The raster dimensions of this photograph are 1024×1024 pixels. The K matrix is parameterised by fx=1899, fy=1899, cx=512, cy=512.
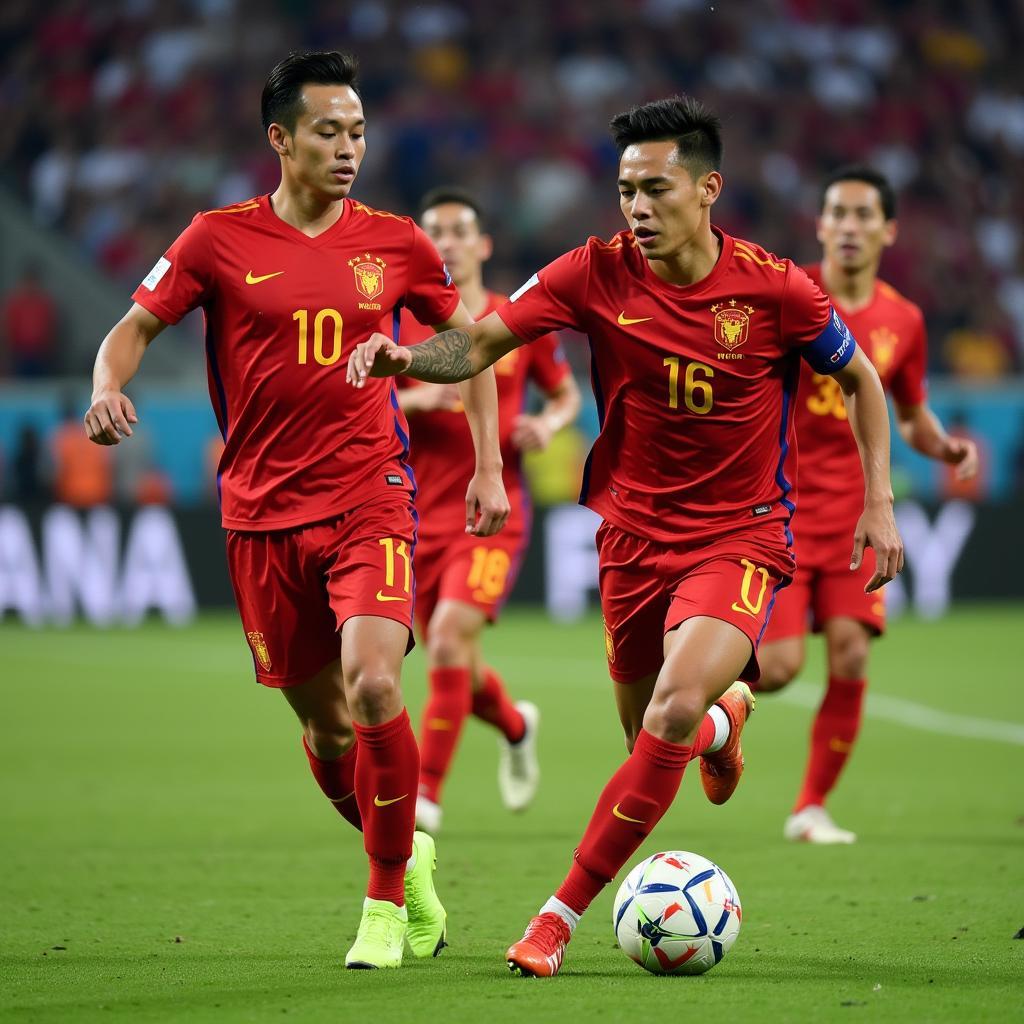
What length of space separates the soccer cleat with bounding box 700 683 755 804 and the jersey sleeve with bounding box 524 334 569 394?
329 cm

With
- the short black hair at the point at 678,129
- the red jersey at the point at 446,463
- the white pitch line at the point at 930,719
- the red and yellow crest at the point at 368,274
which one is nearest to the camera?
the short black hair at the point at 678,129

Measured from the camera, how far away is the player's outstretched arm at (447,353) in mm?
5148

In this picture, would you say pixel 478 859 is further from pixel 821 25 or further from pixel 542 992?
pixel 821 25

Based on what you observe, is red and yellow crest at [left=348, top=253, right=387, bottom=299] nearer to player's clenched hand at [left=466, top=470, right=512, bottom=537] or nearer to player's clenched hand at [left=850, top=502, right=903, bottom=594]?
player's clenched hand at [left=466, top=470, right=512, bottom=537]

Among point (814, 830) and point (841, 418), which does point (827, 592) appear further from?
point (814, 830)

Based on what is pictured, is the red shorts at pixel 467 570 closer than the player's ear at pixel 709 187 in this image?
No

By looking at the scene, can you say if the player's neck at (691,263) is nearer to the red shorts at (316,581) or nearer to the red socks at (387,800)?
the red shorts at (316,581)

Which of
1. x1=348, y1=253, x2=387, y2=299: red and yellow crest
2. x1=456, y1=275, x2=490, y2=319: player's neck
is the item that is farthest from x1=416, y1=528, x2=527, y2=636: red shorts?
x1=348, y1=253, x2=387, y2=299: red and yellow crest

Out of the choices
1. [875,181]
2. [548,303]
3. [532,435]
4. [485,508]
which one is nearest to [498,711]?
[532,435]

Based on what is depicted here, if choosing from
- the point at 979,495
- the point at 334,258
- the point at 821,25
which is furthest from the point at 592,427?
the point at 334,258

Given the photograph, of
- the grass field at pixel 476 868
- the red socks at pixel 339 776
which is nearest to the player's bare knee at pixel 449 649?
the grass field at pixel 476 868

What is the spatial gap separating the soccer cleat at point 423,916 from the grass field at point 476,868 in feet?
0.23

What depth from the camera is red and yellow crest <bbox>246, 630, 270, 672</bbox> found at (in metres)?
5.67

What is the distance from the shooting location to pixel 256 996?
15.6ft
